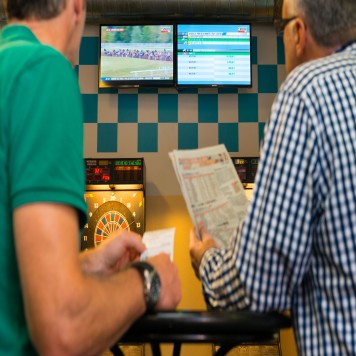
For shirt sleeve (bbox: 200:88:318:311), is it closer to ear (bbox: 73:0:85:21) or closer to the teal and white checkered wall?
ear (bbox: 73:0:85:21)

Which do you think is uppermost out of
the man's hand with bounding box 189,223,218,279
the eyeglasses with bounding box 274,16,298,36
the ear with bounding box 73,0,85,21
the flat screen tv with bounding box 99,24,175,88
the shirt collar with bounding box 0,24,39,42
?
the flat screen tv with bounding box 99,24,175,88

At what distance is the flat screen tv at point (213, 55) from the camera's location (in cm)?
461

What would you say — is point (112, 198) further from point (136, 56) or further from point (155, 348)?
point (155, 348)

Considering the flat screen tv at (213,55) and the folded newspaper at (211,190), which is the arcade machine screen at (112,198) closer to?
the flat screen tv at (213,55)

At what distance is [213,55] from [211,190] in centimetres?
327

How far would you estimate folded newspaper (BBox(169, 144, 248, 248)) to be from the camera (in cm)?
155

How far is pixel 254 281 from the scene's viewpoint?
121 centimetres

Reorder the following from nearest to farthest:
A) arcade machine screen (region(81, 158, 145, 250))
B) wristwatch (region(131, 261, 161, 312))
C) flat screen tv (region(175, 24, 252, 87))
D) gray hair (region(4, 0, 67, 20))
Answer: wristwatch (region(131, 261, 161, 312)) → gray hair (region(4, 0, 67, 20)) → arcade machine screen (region(81, 158, 145, 250)) → flat screen tv (region(175, 24, 252, 87))

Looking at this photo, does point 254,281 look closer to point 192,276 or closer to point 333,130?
point 333,130

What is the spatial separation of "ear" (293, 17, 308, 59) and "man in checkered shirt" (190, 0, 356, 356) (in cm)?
27

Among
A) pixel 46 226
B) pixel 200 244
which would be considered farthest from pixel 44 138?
pixel 200 244

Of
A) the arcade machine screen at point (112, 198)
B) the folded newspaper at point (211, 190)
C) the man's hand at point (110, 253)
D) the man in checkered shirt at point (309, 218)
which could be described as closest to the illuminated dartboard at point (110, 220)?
the arcade machine screen at point (112, 198)

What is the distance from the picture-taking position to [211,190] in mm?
1588

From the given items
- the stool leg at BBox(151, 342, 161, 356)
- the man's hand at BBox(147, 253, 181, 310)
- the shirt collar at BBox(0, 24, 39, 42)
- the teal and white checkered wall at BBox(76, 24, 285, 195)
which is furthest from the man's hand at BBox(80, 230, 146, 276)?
the teal and white checkered wall at BBox(76, 24, 285, 195)
